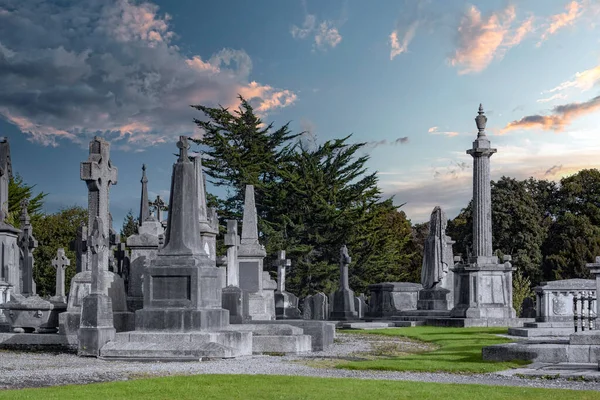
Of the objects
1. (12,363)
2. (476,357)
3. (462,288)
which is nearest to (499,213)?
(462,288)

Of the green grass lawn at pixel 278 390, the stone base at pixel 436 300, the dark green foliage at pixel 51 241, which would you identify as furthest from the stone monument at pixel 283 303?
the green grass lawn at pixel 278 390

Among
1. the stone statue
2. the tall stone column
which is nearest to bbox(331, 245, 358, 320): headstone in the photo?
the stone statue

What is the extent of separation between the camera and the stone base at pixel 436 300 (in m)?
34.1

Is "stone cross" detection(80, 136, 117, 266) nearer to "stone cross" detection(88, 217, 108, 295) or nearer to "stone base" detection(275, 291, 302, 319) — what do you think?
"stone cross" detection(88, 217, 108, 295)

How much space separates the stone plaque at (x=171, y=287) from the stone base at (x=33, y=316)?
188 inches

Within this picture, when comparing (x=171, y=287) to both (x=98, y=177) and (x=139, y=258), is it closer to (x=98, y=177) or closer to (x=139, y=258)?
(x=139, y=258)

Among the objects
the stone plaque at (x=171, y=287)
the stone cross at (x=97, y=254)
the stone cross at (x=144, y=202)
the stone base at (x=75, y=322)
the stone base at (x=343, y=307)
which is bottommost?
the stone base at (x=343, y=307)

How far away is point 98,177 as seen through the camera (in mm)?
22156

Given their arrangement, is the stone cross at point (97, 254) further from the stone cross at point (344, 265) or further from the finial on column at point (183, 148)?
the stone cross at point (344, 265)

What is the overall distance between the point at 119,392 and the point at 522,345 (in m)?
8.06

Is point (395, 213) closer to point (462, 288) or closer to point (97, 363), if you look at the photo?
point (462, 288)

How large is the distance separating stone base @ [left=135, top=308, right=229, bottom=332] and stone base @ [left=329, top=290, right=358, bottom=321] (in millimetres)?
19466

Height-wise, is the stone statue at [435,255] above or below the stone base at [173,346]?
above

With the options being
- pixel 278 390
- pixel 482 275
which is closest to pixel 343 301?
pixel 482 275
